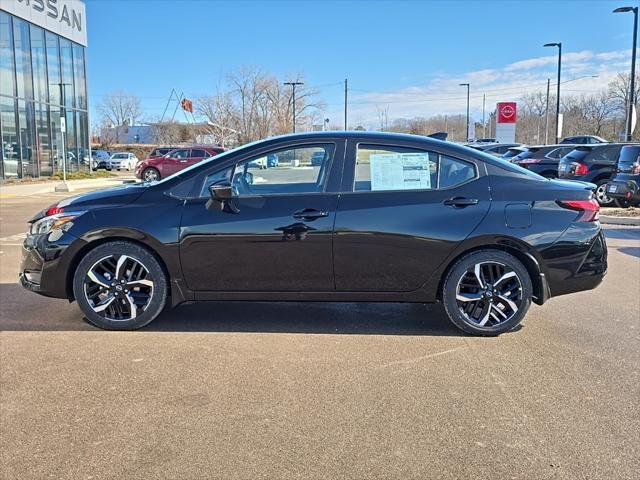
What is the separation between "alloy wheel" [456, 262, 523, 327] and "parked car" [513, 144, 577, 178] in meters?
14.7

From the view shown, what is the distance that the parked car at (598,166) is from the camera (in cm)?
1470

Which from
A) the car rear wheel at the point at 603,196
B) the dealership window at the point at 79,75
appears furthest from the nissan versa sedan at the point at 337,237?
the dealership window at the point at 79,75

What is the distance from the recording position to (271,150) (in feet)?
15.7

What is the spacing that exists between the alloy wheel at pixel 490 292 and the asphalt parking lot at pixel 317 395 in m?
0.21

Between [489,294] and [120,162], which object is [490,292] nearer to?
[489,294]

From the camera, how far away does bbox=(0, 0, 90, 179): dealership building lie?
25.1 meters

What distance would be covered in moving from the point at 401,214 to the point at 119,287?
94.4 inches

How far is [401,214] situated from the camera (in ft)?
15.1

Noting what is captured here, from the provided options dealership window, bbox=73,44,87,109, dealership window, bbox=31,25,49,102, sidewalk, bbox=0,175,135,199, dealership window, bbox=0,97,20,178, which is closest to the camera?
sidewalk, bbox=0,175,135,199

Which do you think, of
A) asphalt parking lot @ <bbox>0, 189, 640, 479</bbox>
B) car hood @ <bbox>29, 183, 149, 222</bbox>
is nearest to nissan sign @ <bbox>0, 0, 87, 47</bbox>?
car hood @ <bbox>29, 183, 149, 222</bbox>

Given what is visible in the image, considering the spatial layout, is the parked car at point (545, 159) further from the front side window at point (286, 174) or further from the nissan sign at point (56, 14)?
the nissan sign at point (56, 14)

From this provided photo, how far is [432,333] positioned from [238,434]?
2.21m

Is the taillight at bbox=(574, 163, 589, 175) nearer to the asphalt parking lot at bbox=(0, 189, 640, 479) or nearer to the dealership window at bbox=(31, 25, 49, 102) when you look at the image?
the asphalt parking lot at bbox=(0, 189, 640, 479)

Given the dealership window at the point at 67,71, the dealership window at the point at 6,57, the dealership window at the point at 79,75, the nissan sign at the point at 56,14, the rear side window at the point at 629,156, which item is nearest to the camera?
the rear side window at the point at 629,156
